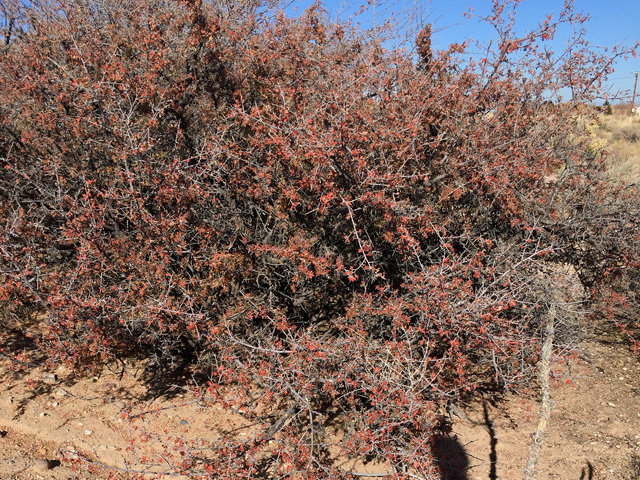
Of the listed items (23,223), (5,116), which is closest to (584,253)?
(23,223)

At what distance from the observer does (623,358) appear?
699cm

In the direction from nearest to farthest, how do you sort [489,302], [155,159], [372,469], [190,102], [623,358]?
[489,302] → [372,469] → [155,159] → [190,102] → [623,358]

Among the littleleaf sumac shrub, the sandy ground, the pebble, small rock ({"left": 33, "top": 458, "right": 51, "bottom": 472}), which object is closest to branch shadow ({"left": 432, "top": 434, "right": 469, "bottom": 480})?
the sandy ground

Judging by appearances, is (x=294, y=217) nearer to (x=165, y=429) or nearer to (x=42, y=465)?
(x=165, y=429)

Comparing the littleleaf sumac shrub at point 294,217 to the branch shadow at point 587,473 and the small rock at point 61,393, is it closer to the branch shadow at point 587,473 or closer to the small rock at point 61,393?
the small rock at point 61,393

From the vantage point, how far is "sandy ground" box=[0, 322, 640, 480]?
448cm

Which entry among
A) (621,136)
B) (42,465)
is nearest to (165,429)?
(42,465)

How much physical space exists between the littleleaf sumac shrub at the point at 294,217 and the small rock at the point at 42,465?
2.95 feet

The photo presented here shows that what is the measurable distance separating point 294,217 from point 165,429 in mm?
2561

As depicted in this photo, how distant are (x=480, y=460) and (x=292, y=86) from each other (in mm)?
4505

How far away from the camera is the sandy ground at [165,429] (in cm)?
448

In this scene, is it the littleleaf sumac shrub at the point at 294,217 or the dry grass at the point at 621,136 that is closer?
the littleleaf sumac shrub at the point at 294,217

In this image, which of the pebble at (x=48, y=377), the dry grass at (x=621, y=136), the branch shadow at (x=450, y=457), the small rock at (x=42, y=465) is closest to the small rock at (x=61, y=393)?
the pebble at (x=48, y=377)

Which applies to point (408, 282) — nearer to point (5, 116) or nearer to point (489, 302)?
point (489, 302)
